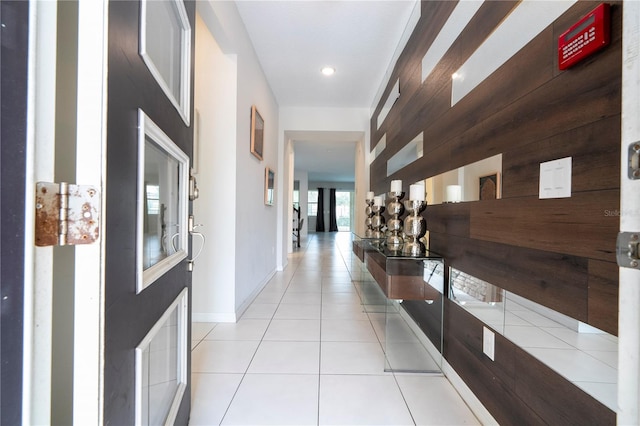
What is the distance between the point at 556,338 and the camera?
989 millimetres

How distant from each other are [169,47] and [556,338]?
178cm

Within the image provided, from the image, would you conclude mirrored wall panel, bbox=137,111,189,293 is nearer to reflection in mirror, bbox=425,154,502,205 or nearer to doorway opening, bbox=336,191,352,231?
reflection in mirror, bbox=425,154,502,205

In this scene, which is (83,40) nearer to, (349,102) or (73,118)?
(73,118)

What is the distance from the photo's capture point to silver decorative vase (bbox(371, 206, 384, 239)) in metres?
3.40

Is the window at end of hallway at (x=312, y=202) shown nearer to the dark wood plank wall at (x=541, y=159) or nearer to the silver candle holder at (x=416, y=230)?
the silver candle holder at (x=416, y=230)

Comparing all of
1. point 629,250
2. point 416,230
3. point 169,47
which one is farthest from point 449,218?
point 169,47

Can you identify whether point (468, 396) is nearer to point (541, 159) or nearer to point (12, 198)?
point (541, 159)

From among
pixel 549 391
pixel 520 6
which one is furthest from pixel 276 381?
pixel 520 6

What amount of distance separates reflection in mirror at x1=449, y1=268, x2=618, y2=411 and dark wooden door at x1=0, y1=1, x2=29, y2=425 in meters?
1.36

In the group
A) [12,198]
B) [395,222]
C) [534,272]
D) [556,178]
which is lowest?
[534,272]

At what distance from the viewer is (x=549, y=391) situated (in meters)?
1.00

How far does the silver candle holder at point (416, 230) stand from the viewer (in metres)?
1.95

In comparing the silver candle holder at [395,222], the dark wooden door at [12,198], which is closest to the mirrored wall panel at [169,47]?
the dark wooden door at [12,198]

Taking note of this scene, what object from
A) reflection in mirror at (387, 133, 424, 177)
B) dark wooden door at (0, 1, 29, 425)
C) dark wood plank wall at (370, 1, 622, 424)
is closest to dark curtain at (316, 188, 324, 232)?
reflection in mirror at (387, 133, 424, 177)
